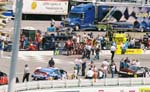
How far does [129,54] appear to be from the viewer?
125ft

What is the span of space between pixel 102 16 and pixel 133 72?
2271 cm

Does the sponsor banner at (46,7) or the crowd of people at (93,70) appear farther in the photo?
the sponsor banner at (46,7)

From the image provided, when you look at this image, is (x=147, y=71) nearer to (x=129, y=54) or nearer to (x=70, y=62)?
(x=70, y=62)

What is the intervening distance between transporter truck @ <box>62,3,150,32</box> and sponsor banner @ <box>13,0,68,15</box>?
2.84 m

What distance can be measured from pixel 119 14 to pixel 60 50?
51.3 ft

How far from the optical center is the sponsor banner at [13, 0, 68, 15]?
2073 inches

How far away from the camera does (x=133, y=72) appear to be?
28.0 metres

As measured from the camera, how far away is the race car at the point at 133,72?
27875 millimetres

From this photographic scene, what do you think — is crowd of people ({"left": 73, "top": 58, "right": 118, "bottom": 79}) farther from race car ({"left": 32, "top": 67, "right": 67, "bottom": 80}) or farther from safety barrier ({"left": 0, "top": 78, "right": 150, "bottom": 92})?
safety barrier ({"left": 0, "top": 78, "right": 150, "bottom": 92})

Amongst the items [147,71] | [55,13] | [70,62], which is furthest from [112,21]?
[147,71]

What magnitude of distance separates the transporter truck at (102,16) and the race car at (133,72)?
2122cm

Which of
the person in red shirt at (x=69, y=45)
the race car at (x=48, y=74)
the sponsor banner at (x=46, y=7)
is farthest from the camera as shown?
the sponsor banner at (x=46, y=7)

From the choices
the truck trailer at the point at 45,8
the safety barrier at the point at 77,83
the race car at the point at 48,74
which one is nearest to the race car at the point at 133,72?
the safety barrier at the point at 77,83

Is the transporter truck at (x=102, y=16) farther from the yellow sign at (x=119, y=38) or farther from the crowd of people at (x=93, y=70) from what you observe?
the crowd of people at (x=93, y=70)
